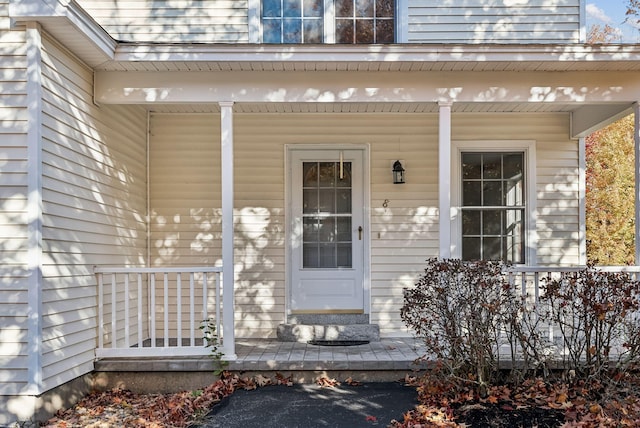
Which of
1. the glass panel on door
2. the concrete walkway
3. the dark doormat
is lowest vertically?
the dark doormat

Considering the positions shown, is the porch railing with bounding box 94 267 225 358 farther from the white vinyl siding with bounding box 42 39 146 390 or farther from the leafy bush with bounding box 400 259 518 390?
the leafy bush with bounding box 400 259 518 390

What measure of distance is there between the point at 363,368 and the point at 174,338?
2429 millimetres

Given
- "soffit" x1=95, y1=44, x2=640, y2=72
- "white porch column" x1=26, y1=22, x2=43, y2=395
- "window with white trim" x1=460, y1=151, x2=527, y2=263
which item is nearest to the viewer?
"white porch column" x1=26, y1=22, x2=43, y2=395

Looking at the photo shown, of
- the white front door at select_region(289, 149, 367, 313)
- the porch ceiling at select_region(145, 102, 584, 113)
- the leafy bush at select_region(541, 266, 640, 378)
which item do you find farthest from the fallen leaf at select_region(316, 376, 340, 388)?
the porch ceiling at select_region(145, 102, 584, 113)

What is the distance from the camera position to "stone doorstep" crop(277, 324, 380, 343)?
20.0 ft

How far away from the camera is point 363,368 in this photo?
4.94 metres

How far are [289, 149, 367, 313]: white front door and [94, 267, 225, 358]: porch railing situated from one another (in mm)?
1108

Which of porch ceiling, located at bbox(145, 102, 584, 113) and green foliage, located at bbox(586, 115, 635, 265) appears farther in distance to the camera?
green foliage, located at bbox(586, 115, 635, 265)

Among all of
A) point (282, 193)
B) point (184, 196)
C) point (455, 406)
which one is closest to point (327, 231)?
point (282, 193)

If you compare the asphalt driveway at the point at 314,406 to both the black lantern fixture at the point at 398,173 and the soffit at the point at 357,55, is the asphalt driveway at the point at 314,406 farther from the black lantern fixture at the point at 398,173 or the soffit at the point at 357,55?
the soffit at the point at 357,55

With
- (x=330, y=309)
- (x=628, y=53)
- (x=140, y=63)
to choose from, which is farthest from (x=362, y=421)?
(x=628, y=53)

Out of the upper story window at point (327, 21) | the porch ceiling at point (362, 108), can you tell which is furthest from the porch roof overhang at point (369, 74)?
the upper story window at point (327, 21)

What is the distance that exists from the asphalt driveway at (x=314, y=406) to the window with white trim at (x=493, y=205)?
2331 mm

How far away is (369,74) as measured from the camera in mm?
5098
